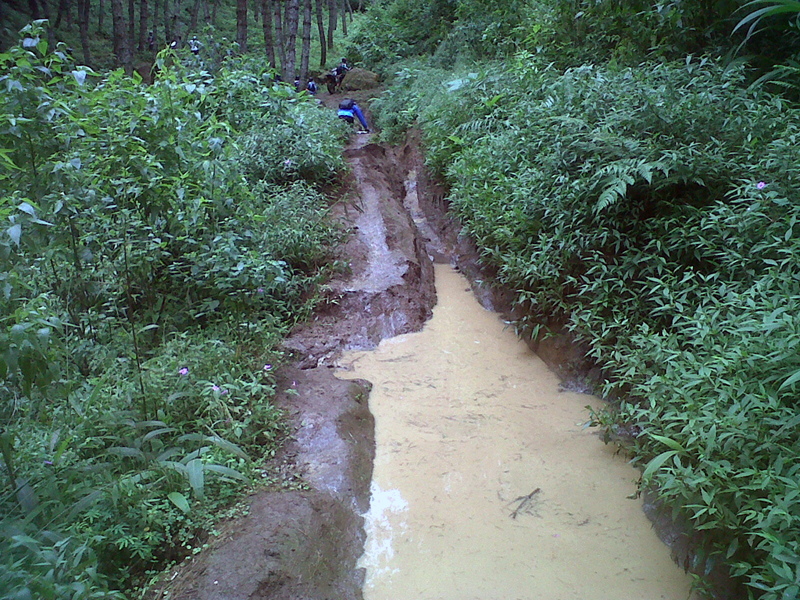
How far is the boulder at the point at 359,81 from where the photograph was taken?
16562 millimetres

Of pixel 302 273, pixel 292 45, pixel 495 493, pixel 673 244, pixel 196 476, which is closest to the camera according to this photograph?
pixel 196 476

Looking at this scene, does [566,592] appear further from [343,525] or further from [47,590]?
[47,590]

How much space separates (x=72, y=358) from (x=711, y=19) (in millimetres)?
7083

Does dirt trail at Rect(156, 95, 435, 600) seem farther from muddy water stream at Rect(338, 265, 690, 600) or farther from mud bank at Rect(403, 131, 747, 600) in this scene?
mud bank at Rect(403, 131, 747, 600)

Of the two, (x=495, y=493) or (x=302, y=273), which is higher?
(x=302, y=273)

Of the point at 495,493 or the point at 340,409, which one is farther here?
the point at 340,409

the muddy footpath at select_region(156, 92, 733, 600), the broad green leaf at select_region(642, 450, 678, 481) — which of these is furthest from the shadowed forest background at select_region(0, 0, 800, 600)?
the muddy footpath at select_region(156, 92, 733, 600)

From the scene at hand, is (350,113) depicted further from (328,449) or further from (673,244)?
(328,449)

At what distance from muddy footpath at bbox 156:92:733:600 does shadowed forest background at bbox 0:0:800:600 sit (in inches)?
6.9

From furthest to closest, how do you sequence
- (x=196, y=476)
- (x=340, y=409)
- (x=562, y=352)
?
(x=562, y=352) → (x=340, y=409) → (x=196, y=476)

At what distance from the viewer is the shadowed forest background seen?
279 cm

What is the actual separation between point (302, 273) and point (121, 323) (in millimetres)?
2021

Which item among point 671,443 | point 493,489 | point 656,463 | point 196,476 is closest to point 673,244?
point 671,443

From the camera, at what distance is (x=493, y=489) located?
3.82 metres
